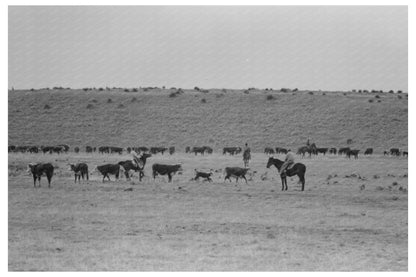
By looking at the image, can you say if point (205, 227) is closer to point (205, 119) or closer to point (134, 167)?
point (134, 167)

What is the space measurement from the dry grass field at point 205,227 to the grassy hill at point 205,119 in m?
43.8

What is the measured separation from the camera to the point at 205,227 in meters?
15.2

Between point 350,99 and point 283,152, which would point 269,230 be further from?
point 350,99

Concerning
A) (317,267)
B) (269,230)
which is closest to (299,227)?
(269,230)

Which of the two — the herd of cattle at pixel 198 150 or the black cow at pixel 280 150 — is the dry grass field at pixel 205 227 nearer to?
the herd of cattle at pixel 198 150

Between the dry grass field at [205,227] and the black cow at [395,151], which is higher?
the black cow at [395,151]

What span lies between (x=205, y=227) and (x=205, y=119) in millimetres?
62094

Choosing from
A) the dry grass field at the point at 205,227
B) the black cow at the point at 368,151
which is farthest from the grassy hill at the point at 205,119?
the dry grass field at the point at 205,227

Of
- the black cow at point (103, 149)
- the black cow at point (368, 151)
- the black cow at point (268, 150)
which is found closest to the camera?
the black cow at point (368, 151)

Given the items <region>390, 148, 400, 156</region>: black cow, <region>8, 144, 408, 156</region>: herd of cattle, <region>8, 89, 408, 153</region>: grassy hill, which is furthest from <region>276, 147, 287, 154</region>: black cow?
<region>390, 148, 400, 156</region>: black cow

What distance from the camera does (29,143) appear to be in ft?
220

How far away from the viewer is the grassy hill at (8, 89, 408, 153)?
69000 mm

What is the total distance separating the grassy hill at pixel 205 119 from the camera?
2717 inches

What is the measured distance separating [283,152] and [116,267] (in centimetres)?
5049
